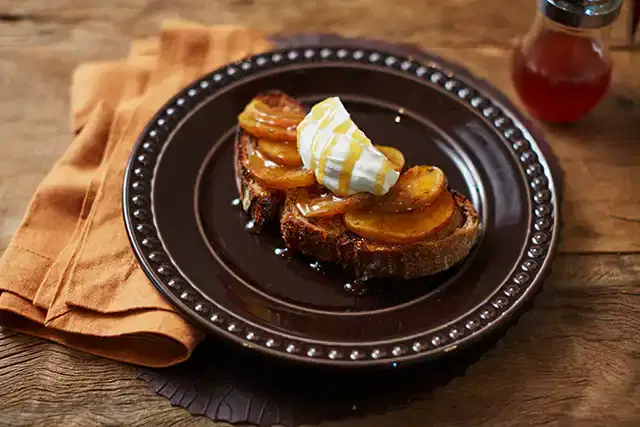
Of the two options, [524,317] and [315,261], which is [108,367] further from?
[524,317]

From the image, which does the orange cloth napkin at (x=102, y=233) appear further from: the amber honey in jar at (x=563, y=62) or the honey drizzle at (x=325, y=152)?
the amber honey in jar at (x=563, y=62)

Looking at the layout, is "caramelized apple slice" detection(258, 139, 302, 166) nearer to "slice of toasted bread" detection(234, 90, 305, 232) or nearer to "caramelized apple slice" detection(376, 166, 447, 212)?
"slice of toasted bread" detection(234, 90, 305, 232)

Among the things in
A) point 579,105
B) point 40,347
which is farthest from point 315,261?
point 579,105

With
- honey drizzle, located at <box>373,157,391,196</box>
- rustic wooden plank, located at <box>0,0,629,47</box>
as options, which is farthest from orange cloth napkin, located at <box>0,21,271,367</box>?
honey drizzle, located at <box>373,157,391,196</box>

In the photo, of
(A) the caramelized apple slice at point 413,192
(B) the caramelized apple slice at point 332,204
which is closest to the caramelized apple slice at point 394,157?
(A) the caramelized apple slice at point 413,192

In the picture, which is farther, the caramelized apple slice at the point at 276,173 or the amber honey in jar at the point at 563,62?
the amber honey in jar at the point at 563,62

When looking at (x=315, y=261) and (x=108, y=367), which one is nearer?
(x=108, y=367)
